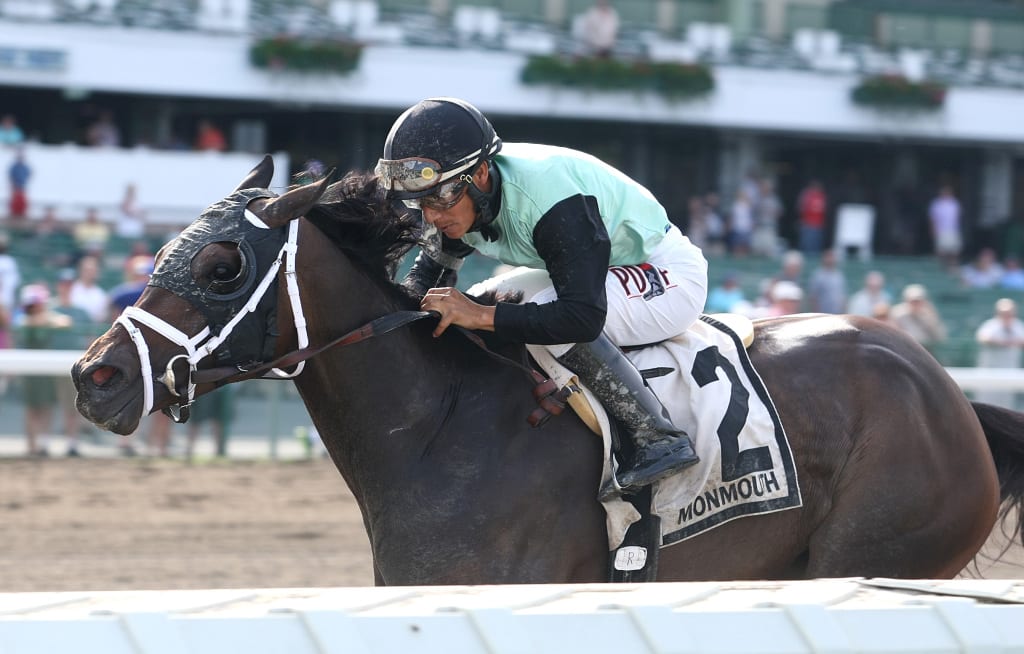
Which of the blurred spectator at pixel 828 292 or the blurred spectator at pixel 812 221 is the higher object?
the blurred spectator at pixel 828 292

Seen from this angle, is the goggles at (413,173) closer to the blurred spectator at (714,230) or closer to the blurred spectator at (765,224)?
the blurred spectator at (714,230)

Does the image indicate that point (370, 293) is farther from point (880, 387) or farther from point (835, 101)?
point (835, 101)

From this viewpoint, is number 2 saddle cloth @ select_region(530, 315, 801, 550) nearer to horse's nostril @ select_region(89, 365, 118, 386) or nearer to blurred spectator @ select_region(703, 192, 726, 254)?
horse's nostril @ select_region(89, 365, 118, 386)

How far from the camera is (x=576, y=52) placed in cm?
2055

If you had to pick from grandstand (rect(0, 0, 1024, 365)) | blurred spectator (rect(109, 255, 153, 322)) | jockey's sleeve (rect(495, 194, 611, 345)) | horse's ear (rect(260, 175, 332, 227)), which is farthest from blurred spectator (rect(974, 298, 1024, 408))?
horse's ear (rect(260, 175, 332, 227))

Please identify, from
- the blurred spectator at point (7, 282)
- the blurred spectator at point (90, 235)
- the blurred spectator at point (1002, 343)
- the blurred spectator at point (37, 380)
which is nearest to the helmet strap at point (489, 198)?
the blurred spectator at point (37, 380)

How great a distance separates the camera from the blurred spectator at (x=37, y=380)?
8664 mm

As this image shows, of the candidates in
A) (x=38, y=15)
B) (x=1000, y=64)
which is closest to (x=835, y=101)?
(x=1000, y=64)

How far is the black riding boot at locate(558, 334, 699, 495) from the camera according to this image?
11.3ft

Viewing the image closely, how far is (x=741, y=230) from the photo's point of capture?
58.2 ft

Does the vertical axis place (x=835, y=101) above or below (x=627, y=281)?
below

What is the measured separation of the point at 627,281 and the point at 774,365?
52 cm

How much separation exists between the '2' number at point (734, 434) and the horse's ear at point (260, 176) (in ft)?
4.14

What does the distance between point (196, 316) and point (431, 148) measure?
0.70m
